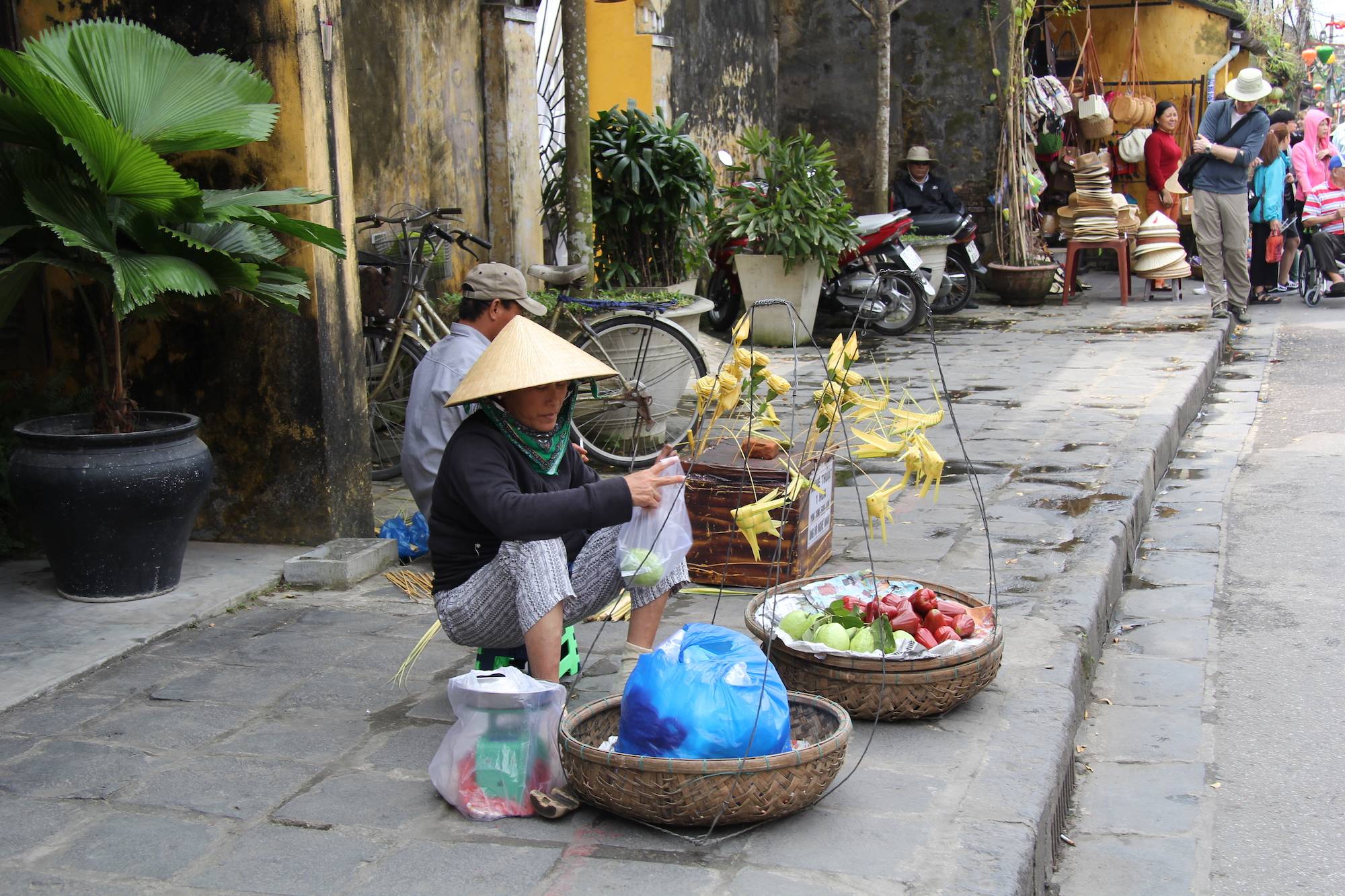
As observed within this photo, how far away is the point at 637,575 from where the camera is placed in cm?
346

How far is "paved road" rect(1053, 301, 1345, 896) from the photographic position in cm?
326

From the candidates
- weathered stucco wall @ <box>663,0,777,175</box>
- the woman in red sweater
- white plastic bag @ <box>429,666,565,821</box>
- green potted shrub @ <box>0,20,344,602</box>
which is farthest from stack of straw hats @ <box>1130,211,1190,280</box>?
→ white plastic bag @ <box>429,666,565,821</box>

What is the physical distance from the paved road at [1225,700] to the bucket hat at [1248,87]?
485 cm

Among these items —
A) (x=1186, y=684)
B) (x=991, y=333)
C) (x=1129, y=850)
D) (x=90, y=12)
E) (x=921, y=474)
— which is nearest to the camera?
(x=1129, y=850)

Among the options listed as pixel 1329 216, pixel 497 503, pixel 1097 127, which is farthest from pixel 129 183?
pixel 1097 127

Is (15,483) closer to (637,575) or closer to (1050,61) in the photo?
(637,575)

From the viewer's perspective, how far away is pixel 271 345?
505 cm

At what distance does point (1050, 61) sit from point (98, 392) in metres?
14.3

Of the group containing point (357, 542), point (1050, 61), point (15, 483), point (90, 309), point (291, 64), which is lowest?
point (357, 542)

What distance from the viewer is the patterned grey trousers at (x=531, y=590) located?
3.29 metres

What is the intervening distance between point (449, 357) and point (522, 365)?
1.32 meters

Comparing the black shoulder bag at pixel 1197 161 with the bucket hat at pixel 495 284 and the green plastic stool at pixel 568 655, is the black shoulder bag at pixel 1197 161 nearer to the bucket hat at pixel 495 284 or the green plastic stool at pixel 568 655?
the bucket hat at pixel 495 284

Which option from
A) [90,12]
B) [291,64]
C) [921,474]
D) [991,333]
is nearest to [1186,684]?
[921,474]

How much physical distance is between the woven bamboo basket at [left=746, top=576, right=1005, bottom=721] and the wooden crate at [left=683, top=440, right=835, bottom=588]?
1.10 m
